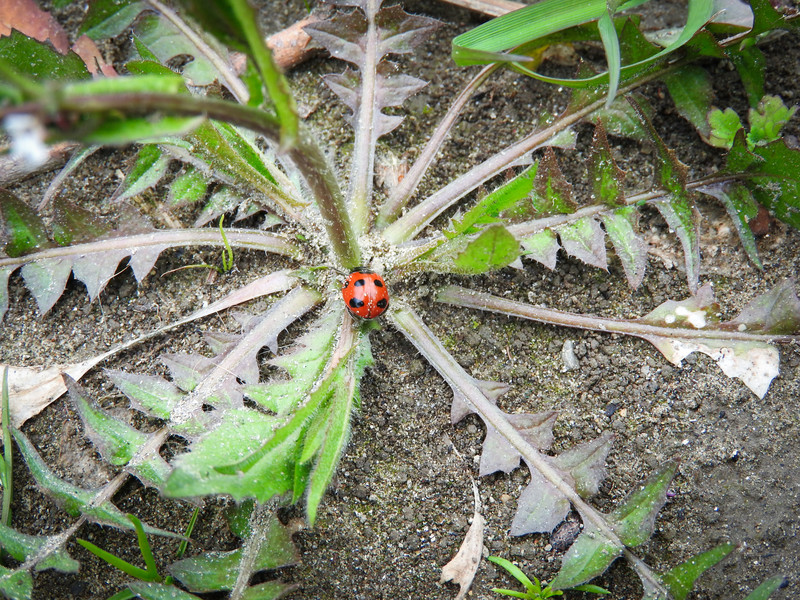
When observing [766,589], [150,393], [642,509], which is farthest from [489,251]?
[766,589]

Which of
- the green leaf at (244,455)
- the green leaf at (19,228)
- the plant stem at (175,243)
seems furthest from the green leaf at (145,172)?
the green leaf at (244,455)

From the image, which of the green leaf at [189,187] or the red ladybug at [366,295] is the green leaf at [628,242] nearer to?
the red ladybug at [366,295]

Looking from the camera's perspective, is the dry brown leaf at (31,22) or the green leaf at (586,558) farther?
the dry brown leaf at (31,22)

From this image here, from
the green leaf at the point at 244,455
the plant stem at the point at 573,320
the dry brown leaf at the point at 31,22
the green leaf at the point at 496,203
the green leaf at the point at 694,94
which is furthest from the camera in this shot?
the dry brown leaf at the point at 31,22

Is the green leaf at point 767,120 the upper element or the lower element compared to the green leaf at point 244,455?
lower

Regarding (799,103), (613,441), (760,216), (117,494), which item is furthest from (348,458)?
(799,103)

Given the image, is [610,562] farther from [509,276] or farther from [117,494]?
[117,494]
